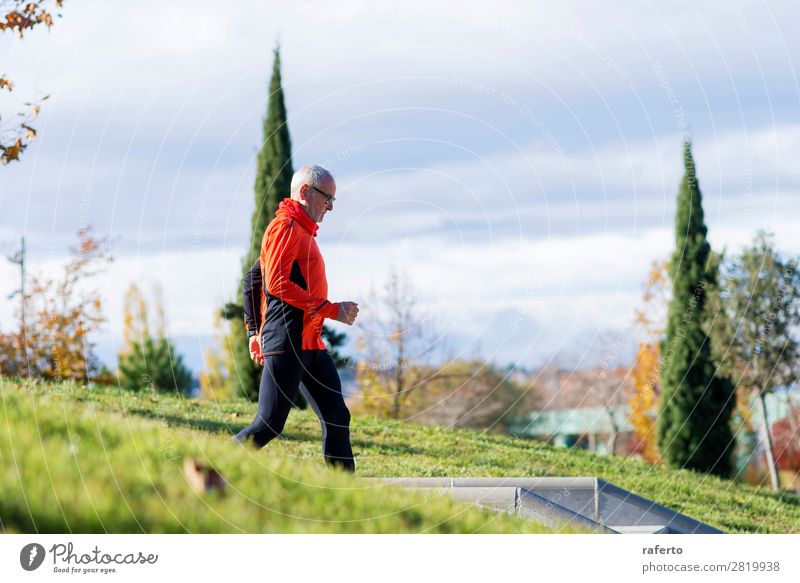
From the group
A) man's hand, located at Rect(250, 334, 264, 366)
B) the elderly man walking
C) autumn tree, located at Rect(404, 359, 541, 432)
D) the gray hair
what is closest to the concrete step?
the elderly man walking

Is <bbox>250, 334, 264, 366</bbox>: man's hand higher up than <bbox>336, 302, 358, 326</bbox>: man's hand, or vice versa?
<bbox>336, 302, 358, 326</bbox>: man's hand

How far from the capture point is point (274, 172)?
16281 millimetres

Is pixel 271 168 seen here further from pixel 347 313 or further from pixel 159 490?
pixel 159 490

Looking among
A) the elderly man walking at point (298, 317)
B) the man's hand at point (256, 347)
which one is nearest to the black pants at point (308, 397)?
the elderly man walking at point (298, 317)

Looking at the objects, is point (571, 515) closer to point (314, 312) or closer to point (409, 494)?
point (409, 494)

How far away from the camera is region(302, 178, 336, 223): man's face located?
21.1 feet

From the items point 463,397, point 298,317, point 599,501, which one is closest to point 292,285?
point 298,317

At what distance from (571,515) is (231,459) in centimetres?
305

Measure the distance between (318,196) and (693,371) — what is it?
1336 centimetres

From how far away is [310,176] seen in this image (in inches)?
253

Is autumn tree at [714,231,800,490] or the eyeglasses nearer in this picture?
the eyeglasses

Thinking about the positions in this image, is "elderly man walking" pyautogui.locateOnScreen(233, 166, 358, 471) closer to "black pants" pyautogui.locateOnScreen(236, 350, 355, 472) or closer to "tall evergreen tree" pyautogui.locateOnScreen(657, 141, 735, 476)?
"black pants" pyautogui.locateOnScreen(236, 350, 355, 472)

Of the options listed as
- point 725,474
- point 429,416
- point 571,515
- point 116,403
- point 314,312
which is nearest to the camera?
point 314,312
